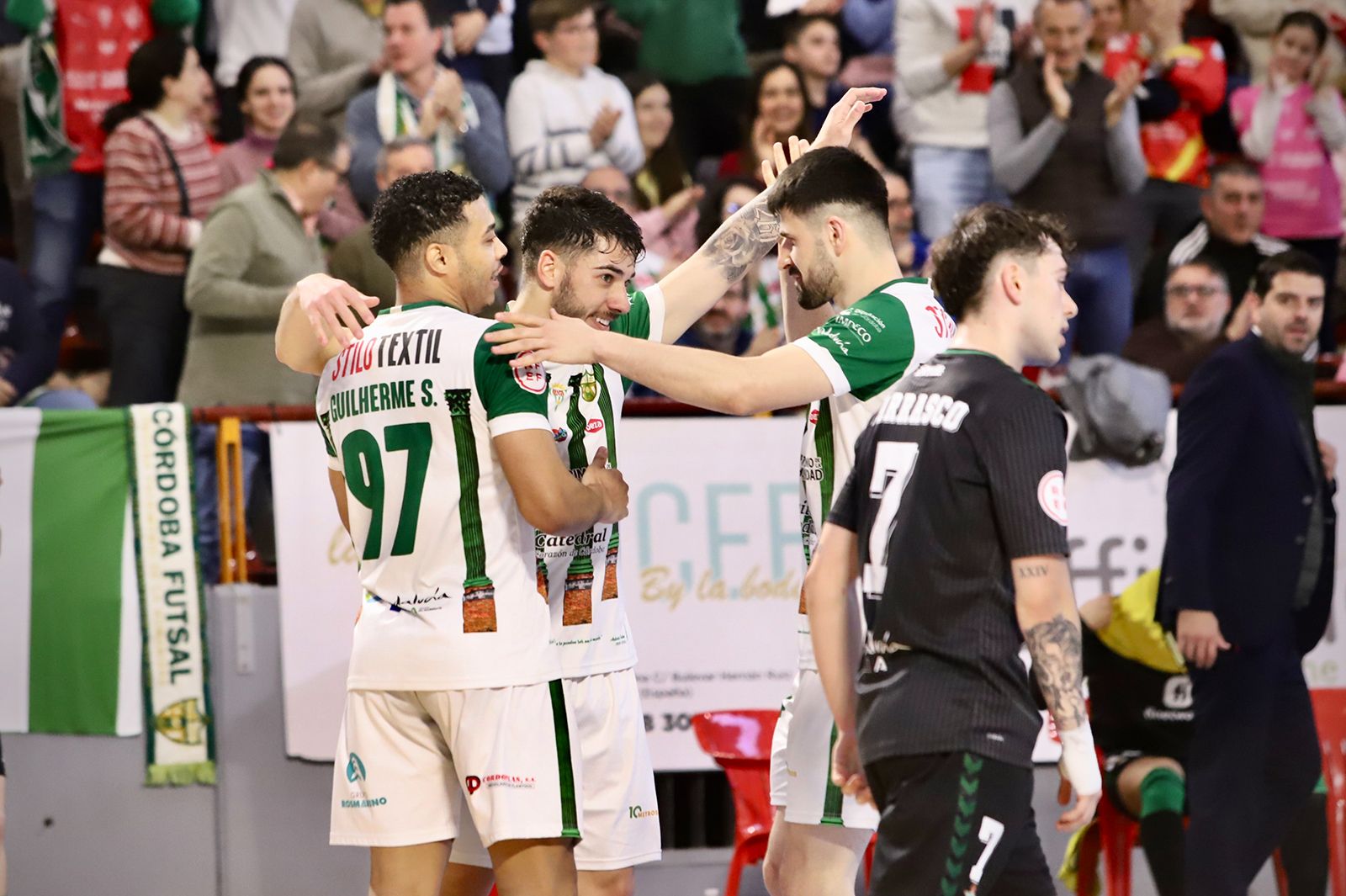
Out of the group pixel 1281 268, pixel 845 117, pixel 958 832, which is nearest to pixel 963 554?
pixel 958 832

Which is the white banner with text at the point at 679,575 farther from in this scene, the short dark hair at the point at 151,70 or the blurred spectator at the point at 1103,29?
the blurred spectator at the point at 1103,29

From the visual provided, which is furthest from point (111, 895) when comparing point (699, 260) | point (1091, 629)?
point (1091, 629)

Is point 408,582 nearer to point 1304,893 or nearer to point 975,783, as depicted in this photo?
point 975,783

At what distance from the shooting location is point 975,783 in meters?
3.06

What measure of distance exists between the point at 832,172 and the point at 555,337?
3.01 feet

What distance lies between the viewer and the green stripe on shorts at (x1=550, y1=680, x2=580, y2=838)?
12.7ft

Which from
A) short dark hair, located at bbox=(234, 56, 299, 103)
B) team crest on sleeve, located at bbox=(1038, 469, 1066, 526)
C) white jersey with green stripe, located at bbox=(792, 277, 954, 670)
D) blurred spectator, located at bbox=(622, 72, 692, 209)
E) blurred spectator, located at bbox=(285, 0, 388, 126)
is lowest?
team crest on sleeve, located at bbox=(1038, 469, 1066, 526)

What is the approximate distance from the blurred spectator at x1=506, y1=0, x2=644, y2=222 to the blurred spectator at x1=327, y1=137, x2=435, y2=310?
622mm

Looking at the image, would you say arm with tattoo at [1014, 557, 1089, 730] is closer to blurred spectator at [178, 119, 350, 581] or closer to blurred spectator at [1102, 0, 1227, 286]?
blurred spectator at [178, 119, 350, 581]

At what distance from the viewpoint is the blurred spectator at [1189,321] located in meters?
7.96

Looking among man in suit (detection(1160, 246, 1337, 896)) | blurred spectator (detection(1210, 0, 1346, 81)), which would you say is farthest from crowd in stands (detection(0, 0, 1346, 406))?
man in suit (detection(1160, 246, 1337, 896))

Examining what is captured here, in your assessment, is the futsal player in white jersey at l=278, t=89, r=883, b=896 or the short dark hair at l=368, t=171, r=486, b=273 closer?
the short dark hair at l=368, t=171, r=486, b=273

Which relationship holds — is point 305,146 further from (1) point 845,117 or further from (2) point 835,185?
(2) point 835,185

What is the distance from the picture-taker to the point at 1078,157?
8.21m
